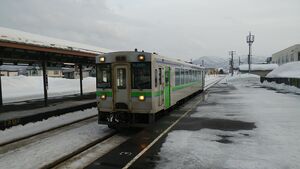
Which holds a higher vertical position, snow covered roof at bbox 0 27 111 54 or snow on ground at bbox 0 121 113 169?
snow covered roof at bbox 0 27 111 54

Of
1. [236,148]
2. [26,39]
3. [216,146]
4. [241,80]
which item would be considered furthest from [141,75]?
[241,80]

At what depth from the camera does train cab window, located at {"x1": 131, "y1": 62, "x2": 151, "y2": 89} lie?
9.34 metres

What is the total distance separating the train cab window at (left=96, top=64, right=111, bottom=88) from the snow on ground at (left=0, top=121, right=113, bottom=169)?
1798 mm

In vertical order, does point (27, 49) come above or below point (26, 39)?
below

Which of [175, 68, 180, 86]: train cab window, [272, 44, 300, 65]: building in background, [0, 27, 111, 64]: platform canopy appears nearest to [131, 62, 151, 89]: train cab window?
[175, 68, 180, 86]: train cab window

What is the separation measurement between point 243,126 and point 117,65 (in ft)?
17.9

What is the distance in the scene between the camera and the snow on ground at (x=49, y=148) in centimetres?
657

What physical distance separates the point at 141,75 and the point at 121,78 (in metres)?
0.79

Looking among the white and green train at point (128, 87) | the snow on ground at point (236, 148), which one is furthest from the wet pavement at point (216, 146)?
the white and green train at point (128, 87)

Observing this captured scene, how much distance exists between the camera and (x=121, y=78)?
963cm

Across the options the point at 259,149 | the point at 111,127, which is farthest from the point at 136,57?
the point at 259,149

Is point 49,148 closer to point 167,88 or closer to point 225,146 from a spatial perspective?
point 225,146

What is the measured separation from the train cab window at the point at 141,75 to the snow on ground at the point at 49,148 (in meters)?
2.17

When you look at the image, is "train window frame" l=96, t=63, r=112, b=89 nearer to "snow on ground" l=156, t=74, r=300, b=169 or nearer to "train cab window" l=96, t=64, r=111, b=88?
"train cab window" l=96, t=64, r=111, b=88
